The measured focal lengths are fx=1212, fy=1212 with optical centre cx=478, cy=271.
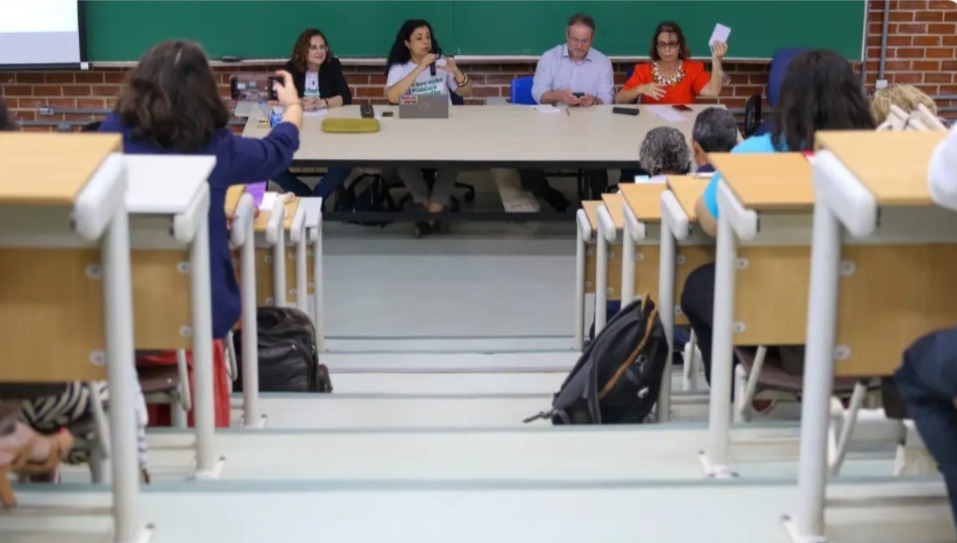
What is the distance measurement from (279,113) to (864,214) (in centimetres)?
462

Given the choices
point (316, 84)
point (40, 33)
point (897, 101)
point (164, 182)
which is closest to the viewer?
point (164, 182)

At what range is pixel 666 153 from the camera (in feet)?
13.9

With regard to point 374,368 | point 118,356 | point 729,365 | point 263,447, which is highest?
point 118,356

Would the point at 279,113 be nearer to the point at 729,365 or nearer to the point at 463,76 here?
the point at 463,76

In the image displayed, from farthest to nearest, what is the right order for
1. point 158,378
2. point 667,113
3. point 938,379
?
point 667,113, point 158,378, point 938,379

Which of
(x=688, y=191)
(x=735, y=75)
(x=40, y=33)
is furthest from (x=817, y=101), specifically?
(x=40, y=33)

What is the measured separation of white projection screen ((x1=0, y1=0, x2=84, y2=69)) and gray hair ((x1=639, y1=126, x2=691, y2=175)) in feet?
13.7

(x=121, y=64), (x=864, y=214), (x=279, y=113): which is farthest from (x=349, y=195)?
(x=864, y=214)

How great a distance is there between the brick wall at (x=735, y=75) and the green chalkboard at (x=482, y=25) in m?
0.15

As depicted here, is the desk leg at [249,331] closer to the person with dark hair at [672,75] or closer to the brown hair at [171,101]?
the brown hair at [171,101]

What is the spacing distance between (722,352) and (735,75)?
5.61 metres

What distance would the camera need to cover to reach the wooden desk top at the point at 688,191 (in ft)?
8.67

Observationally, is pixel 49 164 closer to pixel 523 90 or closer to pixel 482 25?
pixel 523 90

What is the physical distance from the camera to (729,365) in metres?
2.11
